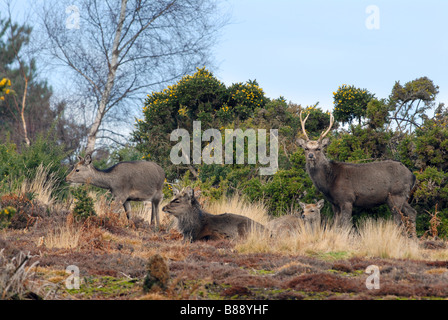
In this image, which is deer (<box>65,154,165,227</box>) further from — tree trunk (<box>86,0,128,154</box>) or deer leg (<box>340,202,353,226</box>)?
tree trunk (<box>86,0,128,154</box>)

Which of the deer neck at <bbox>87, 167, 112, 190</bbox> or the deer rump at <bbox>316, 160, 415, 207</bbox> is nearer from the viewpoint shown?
the deer rump at <bbox>316, 160, 415, 207</bbox>

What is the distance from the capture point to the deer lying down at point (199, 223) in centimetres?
1101

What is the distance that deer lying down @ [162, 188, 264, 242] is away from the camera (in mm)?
11008

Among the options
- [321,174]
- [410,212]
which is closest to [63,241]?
[321,174]

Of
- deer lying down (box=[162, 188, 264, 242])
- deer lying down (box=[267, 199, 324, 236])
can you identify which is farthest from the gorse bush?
deer lying down (box=[267, 199, 324, 236])

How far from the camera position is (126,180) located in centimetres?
1417

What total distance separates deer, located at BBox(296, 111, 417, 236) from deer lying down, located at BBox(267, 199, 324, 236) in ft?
1.74

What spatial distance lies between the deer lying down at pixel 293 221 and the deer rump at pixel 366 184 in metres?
0.53

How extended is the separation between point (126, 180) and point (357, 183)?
5.68 meters

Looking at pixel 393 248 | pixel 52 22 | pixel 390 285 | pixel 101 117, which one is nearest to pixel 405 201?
pixel 393 248

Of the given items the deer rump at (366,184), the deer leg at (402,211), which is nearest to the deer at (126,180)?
the deer rump at (366,184)
